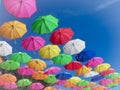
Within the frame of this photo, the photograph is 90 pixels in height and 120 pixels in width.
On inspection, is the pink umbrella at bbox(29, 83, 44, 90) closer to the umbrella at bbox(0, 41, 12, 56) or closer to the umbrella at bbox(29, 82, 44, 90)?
the umbrella at bbox(29, 82, 44, 90)

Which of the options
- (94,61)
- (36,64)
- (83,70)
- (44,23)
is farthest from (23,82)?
(44,23)

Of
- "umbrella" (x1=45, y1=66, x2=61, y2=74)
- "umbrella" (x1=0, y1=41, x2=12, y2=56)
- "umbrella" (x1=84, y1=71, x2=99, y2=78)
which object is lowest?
"umbrella" (x1=0, y1=41, x2=12, y2=56)

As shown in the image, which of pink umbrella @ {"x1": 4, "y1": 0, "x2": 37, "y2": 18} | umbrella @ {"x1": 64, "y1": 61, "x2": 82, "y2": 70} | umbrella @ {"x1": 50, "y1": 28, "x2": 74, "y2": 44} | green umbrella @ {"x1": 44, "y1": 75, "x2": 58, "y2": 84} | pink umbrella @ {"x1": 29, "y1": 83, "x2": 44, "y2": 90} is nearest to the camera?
pink umbrella @ {"x1": 4, "y1": 0, "x2": 37, "y2": 18}

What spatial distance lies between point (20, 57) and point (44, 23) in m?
2.04

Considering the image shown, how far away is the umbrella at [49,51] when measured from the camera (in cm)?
943

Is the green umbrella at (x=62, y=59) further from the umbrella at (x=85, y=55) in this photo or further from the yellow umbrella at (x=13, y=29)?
the yellow umbrella at (x=13, y=29)

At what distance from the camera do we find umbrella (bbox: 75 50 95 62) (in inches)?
392

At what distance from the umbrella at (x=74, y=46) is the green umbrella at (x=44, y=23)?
97cm

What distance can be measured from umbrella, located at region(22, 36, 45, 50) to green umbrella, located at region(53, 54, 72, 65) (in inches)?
39.2

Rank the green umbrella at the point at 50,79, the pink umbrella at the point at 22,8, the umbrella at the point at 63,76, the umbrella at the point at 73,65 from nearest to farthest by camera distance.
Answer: the pink umbrella at the point at 22,8 → the umbrella at the point at 73,65 → the umbrella at the point at 63,76 → the green umbrella at the point at 50,79

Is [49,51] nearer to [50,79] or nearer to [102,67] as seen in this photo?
[102,67]

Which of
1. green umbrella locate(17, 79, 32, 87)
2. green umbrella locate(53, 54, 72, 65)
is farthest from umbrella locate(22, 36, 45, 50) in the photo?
green umbrella locate(17, 79, 32, 87)

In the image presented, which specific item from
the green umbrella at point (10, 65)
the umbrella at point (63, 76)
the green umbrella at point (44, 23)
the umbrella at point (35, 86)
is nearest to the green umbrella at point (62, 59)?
the umbrella at point (63, 76)

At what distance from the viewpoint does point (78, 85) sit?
42.0 ft
